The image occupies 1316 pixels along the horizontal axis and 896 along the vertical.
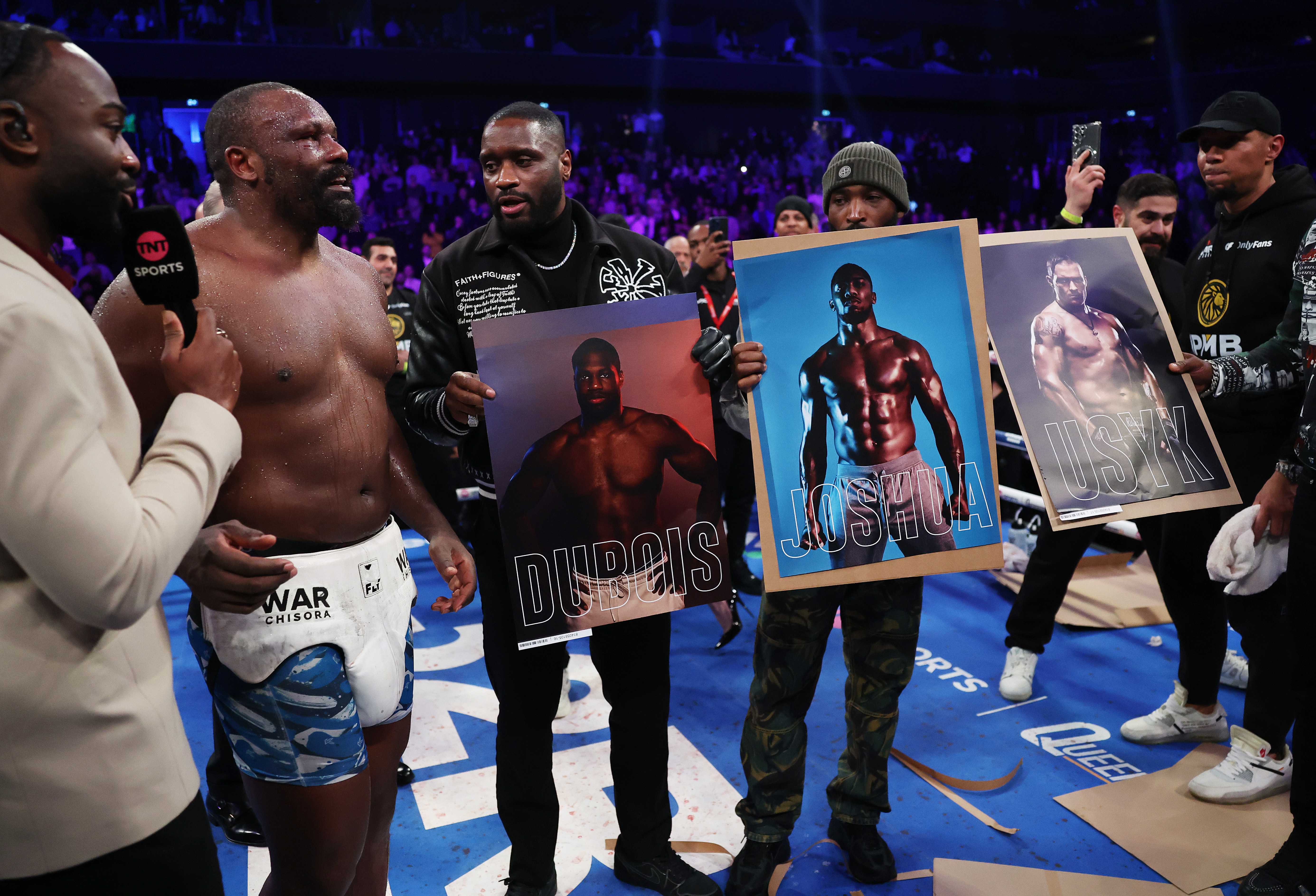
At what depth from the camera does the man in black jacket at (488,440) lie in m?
1.76

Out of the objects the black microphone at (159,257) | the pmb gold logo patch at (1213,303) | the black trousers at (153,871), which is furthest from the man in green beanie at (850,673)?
the black microphone at (159,257)

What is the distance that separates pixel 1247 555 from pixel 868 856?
1.12m

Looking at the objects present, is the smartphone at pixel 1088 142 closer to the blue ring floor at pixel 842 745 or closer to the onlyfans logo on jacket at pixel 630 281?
the onlyfans logo on jacket at pixel 630 281

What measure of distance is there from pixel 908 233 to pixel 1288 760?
172 cm

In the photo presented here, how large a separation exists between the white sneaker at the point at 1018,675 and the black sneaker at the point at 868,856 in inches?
38.3

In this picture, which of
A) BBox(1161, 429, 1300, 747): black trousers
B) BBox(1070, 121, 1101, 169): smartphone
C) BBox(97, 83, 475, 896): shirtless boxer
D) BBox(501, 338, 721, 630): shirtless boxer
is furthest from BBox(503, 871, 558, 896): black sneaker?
BBox(1070, 121, 1101, 169): smartphone

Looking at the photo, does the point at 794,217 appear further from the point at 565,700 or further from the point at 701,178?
the point at 701,178

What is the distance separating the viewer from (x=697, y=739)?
263 cm

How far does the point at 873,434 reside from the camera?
1789 millimetres

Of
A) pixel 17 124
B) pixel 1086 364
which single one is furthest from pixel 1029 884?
pixel 17 124

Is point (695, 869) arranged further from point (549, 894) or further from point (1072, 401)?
point (1072, 401)

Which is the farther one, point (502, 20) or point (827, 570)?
point (502, 20)

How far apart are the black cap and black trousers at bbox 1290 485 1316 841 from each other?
3.66 ft

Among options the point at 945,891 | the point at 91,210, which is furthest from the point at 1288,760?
the point at 91,210
